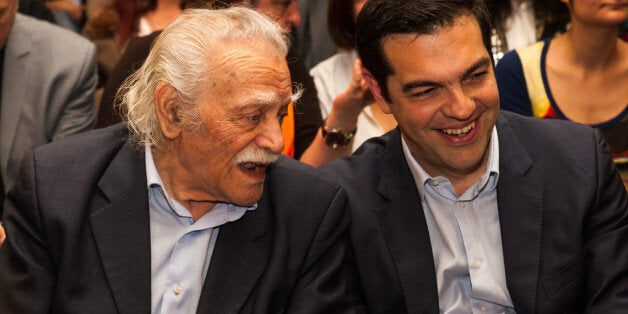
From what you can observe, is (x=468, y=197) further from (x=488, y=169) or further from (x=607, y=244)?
(x=607, y=244)

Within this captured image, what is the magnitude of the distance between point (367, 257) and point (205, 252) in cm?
44

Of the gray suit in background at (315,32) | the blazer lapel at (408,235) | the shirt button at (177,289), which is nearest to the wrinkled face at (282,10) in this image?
the gray suit in background at (315,32)

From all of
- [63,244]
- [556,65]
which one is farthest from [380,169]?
[556,65]

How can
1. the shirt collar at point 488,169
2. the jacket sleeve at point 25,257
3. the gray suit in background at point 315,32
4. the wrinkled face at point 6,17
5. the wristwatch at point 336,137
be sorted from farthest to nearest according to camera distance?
the gray suit in background at point 315,32, the wrinkled face at point 6,17, the wristwatch at point 336,137, the shirt collar at point 488,169, the jacket sleeve at point 25,257

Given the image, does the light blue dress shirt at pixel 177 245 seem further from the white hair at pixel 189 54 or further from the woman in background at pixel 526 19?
the woman in background at pixel 526 19

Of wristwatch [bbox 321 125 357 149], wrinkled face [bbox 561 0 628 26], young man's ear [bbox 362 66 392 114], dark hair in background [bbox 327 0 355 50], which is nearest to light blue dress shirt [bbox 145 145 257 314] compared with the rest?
young man's ear [bbox 362 66 392 114]

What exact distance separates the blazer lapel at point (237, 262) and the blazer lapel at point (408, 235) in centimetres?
34

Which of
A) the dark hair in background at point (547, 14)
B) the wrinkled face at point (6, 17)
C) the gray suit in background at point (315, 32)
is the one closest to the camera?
the wrinkled face at point (6, 17)

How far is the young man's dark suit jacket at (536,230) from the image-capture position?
8.55ft

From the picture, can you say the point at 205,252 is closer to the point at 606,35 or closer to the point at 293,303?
the point at 293,303

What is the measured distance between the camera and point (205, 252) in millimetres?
2572

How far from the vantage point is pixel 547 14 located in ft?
13.6

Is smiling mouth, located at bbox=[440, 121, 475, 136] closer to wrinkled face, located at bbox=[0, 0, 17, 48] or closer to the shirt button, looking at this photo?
the shirt button

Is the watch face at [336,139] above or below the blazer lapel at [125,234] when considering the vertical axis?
below
